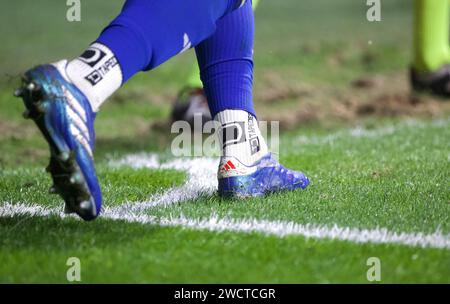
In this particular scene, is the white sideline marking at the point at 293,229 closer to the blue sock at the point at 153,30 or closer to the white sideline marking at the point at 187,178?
the white sideline marking at the point at 187,178

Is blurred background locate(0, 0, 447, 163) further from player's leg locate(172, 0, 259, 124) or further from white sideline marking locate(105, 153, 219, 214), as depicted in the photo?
white sideline marking locate(105, 153, 219, 214)

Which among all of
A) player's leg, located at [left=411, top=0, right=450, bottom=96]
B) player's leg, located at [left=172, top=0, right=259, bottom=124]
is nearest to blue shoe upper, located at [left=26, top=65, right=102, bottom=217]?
player's leg, located at [left=172, top=0, right=259, bottom=124]

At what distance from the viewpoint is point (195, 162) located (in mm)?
4012

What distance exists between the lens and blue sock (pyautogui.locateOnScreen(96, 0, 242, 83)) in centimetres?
236

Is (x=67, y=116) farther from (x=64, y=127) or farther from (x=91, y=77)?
(x=91, y=77)

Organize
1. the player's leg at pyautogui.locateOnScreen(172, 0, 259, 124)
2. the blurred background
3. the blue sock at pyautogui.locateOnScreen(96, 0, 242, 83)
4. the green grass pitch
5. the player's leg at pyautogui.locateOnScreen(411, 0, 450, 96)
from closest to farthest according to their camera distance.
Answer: the green grass pitch
the blue sock at pyautogui.locateOnScreen(96, 0, 242, 83)
the player's leg at pyautogui.locateOnScreen(172, 0, 259, 124)
the blurred background
the player's leg at pyautogui.locateOnScreen(411, 0, 450, 96)

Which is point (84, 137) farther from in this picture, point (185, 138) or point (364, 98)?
point (364, 98)

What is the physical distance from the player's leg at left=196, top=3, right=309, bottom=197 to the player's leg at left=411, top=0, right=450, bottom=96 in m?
3.02

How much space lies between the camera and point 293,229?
98.0 inches

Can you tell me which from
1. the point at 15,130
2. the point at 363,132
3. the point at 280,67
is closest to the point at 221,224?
the point at 363,132

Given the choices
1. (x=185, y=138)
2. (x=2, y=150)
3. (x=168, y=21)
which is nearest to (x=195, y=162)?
(x=185, y=138)

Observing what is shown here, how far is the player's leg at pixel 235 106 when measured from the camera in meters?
2.90

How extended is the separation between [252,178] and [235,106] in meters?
0.26
